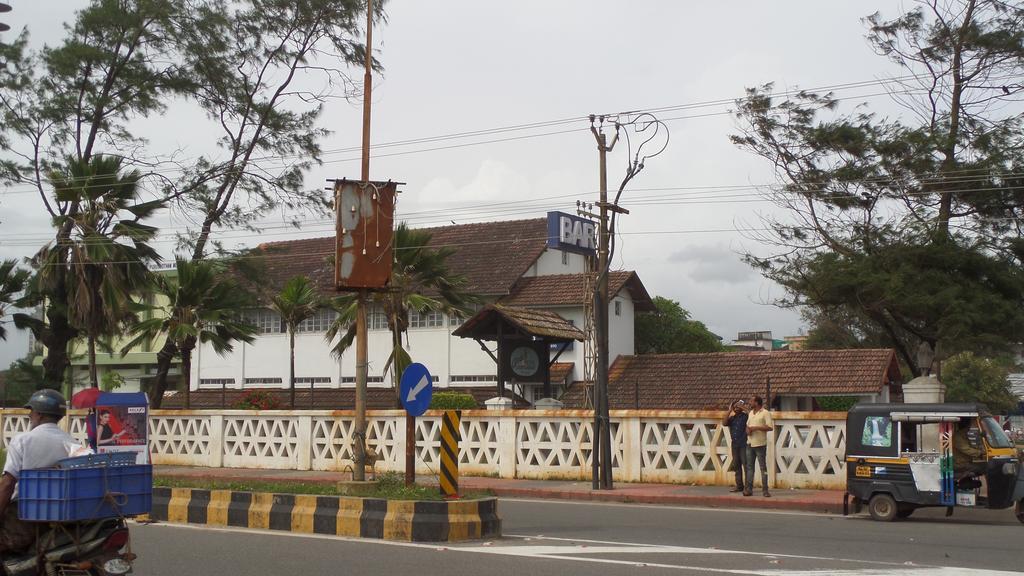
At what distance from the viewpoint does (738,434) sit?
64.1ft

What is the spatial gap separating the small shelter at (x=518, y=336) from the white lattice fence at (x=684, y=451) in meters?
8.44

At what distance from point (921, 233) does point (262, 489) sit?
1831 centimetres

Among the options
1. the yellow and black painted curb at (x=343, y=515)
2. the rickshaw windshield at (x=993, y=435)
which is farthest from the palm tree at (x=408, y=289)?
the rickshaw windshield at (x=993, y=435)

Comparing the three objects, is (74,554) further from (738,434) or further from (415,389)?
(738,434)

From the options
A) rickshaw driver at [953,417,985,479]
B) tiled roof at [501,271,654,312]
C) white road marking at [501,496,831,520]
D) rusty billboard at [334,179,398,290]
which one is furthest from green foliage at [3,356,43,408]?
rickshaw driver at [953,417,985,479]

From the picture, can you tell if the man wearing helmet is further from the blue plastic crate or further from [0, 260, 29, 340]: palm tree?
[0, 260, 29, 340]: palm tree

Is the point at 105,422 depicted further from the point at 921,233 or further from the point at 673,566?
the point at 921,233

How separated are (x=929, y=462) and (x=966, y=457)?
512mm

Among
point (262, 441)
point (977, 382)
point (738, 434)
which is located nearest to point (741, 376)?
point (738, 434)

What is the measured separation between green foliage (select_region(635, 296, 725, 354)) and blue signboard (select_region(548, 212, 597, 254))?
12277mm

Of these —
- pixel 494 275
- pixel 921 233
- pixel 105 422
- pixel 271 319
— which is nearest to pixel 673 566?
pixel 105 422

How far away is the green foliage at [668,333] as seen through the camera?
5197 centimetres

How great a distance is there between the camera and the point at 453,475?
1376 centimetres

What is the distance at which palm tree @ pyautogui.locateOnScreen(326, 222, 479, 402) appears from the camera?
97.2 feet
